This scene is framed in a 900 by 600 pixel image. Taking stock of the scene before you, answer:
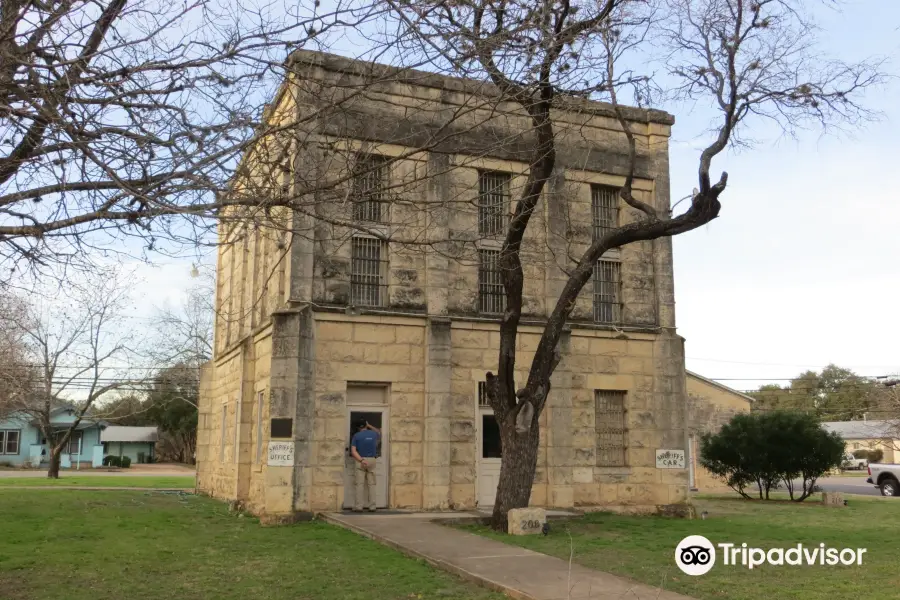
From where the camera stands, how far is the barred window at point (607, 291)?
1962cm

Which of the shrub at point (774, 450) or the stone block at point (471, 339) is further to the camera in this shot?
the shrub at point (774, 450)

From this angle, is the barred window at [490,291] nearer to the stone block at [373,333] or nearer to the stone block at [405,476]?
the stone block at [373,333]

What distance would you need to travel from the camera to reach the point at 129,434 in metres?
72.5

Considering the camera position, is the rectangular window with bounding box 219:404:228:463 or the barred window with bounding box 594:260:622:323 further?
the rectangular window with bounding box 219:404:228:463

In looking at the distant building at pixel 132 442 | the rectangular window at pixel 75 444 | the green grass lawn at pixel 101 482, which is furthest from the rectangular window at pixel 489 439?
the distant building at pixel 132 442

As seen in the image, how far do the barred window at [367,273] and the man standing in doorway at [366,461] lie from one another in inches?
113

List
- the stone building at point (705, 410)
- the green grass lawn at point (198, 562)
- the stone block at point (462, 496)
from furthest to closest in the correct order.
A: the stone building at point (705, 410) < the stone block at point (462, 496) < the green grass lawn at point (198, 562)

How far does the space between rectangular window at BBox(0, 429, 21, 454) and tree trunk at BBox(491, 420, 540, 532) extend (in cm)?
5655

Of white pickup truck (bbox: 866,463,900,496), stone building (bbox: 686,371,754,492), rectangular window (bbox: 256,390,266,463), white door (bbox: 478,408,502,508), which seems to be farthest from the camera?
stone building (bbox: 686,371,754,492)

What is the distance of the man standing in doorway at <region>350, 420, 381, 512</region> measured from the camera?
52.9 feet

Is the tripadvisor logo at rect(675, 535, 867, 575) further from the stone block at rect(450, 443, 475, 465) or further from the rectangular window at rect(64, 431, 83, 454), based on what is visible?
the rectangular window at rect(64, 431, 83, 454)

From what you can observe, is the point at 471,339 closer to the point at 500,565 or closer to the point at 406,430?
the point at 406,430

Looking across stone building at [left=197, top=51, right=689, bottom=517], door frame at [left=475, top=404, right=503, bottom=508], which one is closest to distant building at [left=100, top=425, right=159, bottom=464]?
stone building at [left=197, top=51, right=689, bottom=517]

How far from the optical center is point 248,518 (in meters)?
16.5
